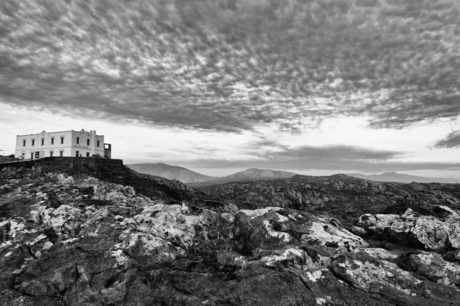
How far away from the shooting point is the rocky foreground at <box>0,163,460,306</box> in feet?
64.6

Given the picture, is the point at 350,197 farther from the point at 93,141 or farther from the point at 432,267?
the point at 432,267

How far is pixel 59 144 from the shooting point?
96.9m

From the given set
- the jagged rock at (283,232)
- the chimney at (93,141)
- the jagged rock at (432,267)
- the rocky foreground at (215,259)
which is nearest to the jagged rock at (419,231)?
the rocky foreground at (215,259)

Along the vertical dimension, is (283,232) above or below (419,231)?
above

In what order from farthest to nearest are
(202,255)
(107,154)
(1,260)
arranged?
(107,154), (202,255), (1,260)

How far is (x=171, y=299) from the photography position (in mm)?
19219

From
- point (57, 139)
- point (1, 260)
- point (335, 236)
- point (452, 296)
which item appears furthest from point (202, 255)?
point (57, 139)

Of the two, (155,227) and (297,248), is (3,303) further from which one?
(297,248)

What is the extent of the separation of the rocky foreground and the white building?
197 feet

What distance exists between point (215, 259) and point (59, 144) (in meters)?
95.3

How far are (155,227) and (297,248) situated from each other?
18009 mm

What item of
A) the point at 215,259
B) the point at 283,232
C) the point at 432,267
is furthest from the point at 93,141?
the point at 432,267

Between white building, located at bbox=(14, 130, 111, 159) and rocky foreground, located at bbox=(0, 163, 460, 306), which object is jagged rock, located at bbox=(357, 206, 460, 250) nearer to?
rocky foreground, located at bbox=(0, 163, 460, 306)

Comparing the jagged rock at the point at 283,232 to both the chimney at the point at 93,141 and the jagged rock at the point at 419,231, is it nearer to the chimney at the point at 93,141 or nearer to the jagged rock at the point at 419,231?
the jagged rock at the point at 419,231
